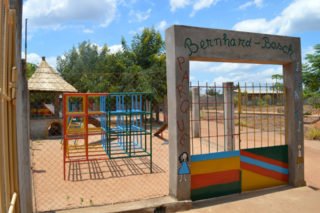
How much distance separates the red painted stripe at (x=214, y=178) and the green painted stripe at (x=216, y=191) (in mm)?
73

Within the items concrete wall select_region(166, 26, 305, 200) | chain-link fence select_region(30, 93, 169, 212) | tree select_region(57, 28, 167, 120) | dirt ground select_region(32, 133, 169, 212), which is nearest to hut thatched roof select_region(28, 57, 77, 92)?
tree select_region(57, 28, 167, 120)

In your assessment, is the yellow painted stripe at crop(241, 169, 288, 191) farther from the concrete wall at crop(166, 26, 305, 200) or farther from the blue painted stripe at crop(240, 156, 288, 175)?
the concrete wall at crop(166, 26, 305, 200)

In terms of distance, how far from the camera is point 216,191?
5605 millimetres

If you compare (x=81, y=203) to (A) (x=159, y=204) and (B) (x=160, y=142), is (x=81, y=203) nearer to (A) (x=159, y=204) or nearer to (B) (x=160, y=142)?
(A) (x=159, y=204)

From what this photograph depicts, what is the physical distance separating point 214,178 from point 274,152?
1.67 meters

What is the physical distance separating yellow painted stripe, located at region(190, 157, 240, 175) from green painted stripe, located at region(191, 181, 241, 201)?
0.32 meters

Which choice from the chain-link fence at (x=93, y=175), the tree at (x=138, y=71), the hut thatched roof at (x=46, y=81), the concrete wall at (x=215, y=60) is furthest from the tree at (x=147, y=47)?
the concrete wall at (x=215, y=60)

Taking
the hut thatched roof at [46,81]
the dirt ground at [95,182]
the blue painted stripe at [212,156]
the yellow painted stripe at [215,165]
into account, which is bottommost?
the dirt ground at [95,182]

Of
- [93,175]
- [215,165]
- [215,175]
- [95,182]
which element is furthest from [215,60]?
[93,175]

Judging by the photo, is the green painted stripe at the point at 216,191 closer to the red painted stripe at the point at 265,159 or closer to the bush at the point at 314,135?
the red painted stripe at the point at 265,159

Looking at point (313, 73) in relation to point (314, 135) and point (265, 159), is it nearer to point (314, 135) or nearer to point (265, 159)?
point (314, 135)

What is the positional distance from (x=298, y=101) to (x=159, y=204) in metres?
3.81

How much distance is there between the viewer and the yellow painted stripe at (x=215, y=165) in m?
5.39

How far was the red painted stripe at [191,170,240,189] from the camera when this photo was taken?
17.7 ft
